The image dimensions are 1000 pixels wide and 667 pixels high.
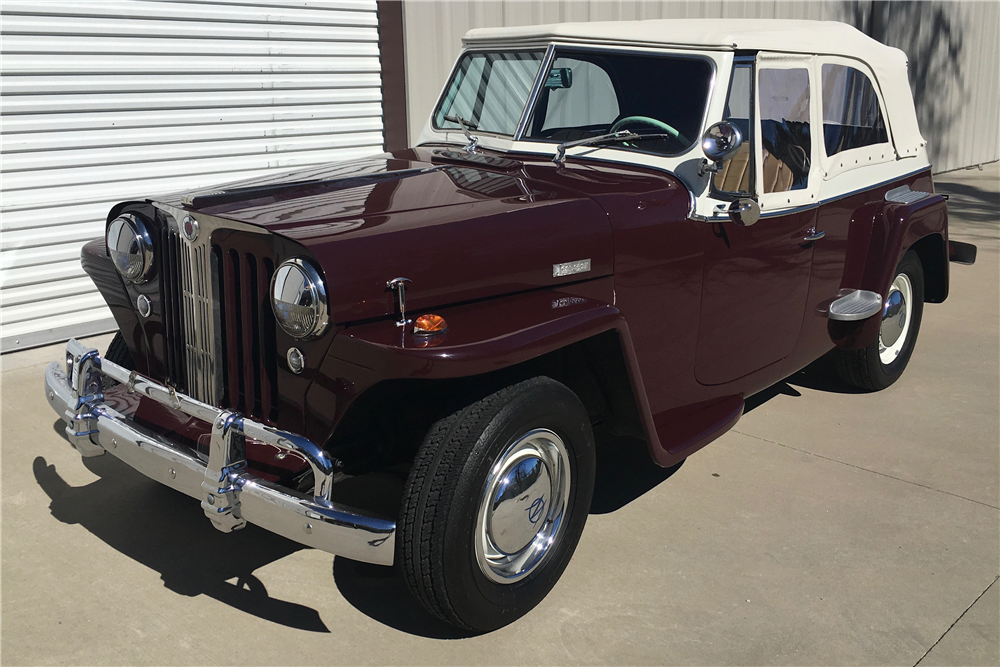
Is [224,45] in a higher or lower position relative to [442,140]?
higher

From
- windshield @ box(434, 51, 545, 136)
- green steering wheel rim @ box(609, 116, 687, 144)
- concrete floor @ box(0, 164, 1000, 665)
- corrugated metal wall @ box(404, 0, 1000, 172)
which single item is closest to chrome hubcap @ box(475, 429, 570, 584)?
concrete floor @ box(0, 164, 1000, 665)

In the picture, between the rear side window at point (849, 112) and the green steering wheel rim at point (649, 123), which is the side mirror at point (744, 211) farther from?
the rear side window at point (849, 112)

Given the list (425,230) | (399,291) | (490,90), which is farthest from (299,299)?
(490,90)

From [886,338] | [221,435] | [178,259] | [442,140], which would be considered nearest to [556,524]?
[221,435]

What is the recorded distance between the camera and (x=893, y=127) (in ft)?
14.9

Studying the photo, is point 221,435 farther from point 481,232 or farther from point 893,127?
point 893,127

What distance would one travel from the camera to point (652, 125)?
3527mm

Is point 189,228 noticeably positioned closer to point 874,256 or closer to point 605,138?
point 605,138

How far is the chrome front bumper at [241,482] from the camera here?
7.65ft

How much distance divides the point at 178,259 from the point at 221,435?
0.73 metres

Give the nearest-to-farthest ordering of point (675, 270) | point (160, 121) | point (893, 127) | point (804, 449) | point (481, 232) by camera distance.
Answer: point (481, 232) < point (675, 270) < point (804, 449) < point (893, 127) < point (160, 121)

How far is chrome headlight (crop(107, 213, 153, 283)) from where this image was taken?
9.75 feet

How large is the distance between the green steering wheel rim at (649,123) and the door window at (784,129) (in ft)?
1.20

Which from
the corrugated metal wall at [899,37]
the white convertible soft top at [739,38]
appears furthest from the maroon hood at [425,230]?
the corrugated metal wall at [899,37]
